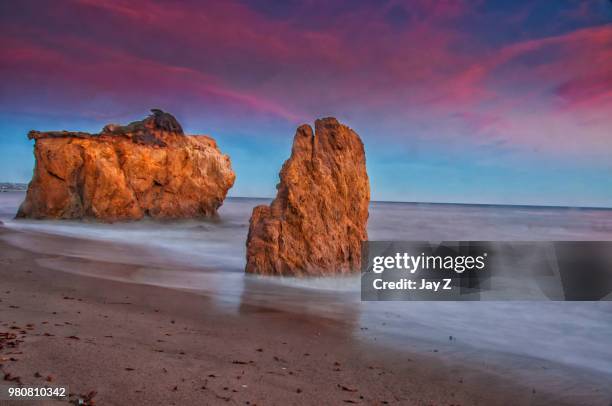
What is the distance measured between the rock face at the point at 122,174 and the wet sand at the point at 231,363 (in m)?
22.0

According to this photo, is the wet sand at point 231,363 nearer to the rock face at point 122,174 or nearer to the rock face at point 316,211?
the rock face at point 316,211

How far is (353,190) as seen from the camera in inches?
468

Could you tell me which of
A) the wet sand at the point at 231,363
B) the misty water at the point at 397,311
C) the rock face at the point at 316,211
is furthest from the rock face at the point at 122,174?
the wet sand at the point at 231,363

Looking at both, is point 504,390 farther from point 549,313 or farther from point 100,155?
point 100,155

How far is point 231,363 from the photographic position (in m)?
4.56

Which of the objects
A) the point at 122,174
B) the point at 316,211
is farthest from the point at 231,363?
the point at 122,174

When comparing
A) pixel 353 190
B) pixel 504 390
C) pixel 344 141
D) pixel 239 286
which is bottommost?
pixel 504 390

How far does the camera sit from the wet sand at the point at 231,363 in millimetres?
3725

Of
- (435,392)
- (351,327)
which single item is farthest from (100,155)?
(435,392)

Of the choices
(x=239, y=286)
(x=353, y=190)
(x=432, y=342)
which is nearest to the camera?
(x=432, y=342)

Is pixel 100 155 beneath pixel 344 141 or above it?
above

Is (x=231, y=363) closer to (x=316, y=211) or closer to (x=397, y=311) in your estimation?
(x=397, y=311)

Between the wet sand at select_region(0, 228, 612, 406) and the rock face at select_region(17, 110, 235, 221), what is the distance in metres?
22.0

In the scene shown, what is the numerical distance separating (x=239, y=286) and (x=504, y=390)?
248 inches
